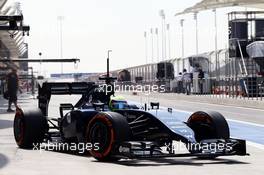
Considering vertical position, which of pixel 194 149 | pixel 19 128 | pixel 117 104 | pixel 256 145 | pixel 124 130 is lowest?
pixel 256 145

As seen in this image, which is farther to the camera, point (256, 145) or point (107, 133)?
point (256, 145)

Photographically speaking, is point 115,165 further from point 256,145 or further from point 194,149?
point 256,145

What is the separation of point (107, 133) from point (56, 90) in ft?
11.2

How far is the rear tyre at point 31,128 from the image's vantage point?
45.7 ft

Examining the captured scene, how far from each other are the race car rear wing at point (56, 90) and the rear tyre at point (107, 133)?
2.71 m

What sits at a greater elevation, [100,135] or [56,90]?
[56,90]

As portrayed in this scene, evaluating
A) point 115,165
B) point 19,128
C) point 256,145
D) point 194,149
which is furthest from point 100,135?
point 256,145

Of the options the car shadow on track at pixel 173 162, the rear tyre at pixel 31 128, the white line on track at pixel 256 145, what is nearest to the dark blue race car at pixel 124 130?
the rear tyre at pixel 31 128

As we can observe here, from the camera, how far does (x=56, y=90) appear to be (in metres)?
14.9

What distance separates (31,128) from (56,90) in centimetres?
131

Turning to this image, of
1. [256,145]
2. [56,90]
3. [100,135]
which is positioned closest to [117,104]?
[100,135]

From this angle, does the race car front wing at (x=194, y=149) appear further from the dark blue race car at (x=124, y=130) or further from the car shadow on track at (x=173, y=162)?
the car shadow on track at (x=173, y=162)
